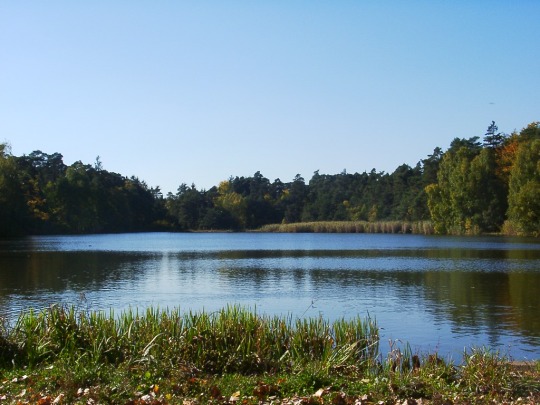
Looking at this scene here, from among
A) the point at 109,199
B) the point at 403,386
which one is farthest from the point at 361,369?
the point at 109,199

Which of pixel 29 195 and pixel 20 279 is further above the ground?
pixel 29 195

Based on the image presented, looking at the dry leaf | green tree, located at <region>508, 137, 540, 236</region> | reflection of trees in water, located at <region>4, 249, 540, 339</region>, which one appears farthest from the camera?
green tree, located at <region>508, 137, 540, 236</region>

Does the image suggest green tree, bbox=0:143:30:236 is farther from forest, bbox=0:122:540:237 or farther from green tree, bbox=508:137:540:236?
green tree, bbox=508:137:540:236

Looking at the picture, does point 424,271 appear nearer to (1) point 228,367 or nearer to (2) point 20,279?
(2) point 20,279

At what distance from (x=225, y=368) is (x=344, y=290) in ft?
56.4

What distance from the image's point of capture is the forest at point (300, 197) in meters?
87.5


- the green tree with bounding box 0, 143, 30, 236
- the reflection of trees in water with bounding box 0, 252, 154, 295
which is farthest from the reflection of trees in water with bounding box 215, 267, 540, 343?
the green tree with bounding box 0, 143, 30, 236

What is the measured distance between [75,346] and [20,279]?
71.4ft

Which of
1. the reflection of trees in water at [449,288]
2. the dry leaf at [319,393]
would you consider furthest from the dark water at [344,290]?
the dry leaf at [319,393]

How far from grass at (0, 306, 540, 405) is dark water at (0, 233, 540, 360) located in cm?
382

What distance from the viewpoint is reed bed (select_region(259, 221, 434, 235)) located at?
101250mm

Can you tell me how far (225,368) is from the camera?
35.6ft

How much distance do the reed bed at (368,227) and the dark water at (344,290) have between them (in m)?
54.4

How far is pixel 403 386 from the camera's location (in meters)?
8.84
